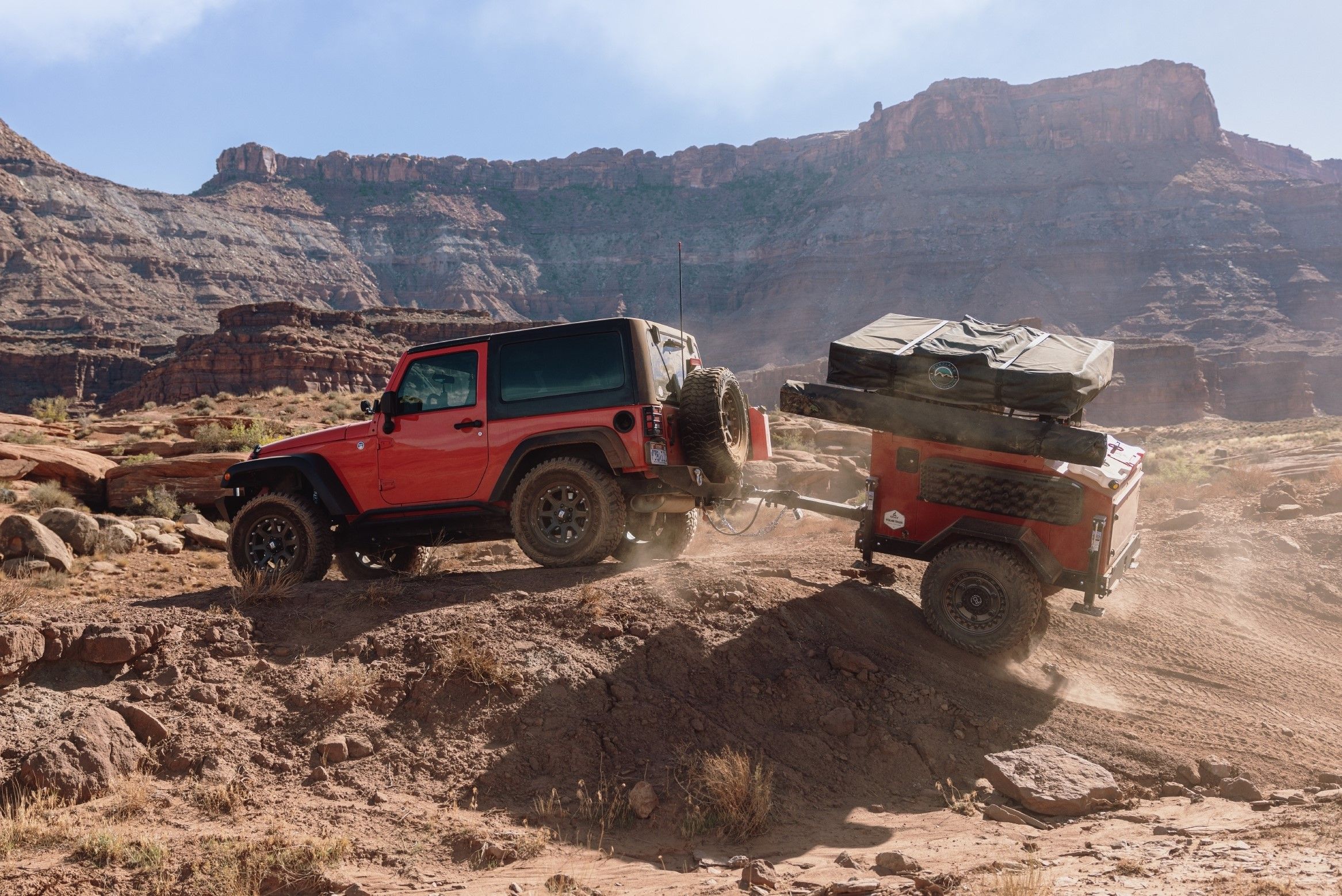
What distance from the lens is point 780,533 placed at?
47.1ft

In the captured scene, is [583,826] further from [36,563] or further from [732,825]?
[36,563]

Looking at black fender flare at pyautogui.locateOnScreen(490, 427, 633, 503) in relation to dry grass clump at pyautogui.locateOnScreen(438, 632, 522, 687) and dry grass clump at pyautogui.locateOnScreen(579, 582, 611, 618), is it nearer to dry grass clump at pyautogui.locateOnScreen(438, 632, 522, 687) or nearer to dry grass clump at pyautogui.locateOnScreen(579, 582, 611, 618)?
dry grass clump at pyautogui.locateOnScreen(579, 582, 611, 618)

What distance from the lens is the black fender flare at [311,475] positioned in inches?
332

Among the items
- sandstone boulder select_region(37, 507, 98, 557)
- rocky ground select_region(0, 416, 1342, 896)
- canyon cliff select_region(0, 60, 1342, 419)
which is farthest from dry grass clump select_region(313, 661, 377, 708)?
canyon cliff select_region(0, 60, 1342, 419)

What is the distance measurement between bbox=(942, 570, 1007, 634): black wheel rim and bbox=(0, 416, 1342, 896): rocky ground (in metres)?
0.35

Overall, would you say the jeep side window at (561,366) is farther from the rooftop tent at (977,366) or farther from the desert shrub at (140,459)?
the desert shrub at (140,459)

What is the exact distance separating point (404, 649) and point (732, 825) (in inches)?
110

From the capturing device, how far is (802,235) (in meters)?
134

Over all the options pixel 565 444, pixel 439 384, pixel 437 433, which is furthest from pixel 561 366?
pixel 437 433

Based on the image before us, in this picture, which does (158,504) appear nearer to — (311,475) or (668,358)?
(311,475)

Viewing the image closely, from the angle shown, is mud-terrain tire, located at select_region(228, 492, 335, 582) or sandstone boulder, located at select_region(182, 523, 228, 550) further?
sandstone boulder, located at select_region(182, 523, 228, 550)

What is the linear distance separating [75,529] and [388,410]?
7.34m

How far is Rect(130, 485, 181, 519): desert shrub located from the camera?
50.6ft

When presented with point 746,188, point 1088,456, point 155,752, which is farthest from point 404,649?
point 746,188
